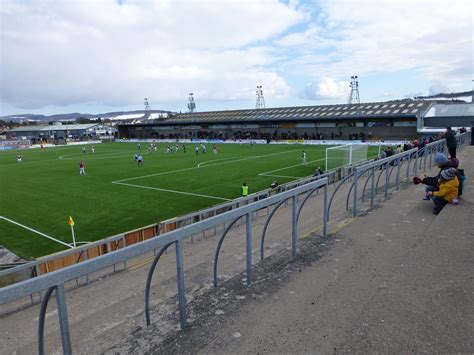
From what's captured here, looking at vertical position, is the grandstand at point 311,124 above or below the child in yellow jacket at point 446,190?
above

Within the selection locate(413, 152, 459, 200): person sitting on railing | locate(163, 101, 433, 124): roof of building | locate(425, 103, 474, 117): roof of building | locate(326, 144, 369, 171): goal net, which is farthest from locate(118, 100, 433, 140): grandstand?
locate(413, 152, 459, 200): person sitting on railing

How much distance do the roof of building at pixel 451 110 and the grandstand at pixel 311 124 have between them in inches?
42.4

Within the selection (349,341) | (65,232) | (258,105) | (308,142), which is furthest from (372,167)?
(258,105)

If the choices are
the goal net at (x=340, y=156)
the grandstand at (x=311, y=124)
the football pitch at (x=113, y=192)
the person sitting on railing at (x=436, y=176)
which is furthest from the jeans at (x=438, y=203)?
the grandstand at (x=311, y=124)

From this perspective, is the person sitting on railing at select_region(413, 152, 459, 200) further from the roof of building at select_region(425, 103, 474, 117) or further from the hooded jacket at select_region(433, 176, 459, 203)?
the roof of building at select_region(425, 103, 474, 117)

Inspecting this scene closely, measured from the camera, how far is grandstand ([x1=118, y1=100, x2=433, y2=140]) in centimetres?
5447

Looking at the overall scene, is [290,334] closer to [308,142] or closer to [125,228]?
[125,228]

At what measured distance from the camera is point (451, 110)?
170ft

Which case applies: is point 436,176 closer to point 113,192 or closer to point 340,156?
point 113,192

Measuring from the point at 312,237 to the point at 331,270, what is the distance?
132 centimetres

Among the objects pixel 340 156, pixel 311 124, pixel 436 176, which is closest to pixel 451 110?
pixel 311 124

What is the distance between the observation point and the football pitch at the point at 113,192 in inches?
642

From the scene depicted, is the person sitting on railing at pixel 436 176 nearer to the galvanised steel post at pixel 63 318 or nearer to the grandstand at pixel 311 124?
the galvanised steel post at pixel 63 318

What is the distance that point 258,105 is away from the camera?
373 feet
